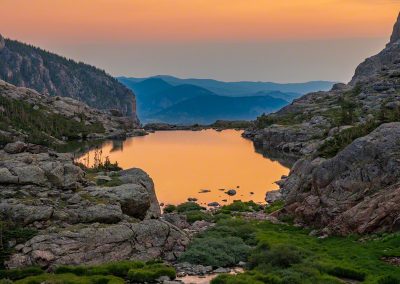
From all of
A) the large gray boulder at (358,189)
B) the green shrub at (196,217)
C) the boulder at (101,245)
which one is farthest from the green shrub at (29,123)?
the boulder at (101,245)

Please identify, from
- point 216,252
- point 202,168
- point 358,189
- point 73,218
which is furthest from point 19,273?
point 202,168

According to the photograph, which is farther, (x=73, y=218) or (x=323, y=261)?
(x=73, y=218)

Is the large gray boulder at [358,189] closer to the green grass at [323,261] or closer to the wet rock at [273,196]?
the green grass at [323,261]

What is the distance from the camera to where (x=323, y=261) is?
3312 centimetres

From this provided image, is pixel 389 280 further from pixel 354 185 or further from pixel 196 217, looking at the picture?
pixel 196 217

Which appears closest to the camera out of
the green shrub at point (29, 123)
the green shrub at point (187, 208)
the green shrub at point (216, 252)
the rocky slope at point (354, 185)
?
the green shrub at point (216, 252)

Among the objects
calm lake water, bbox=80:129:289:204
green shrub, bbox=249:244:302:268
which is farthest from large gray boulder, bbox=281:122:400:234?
calm lake water, bbox=80:129:289:204

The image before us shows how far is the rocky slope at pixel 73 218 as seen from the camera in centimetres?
3381

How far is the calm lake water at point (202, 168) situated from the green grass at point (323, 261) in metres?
36.2

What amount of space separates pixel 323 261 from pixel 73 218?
20.0 m

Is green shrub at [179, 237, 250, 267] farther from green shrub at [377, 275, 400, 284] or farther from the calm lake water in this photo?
the calm lake water

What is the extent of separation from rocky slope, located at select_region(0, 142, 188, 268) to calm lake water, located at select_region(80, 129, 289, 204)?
2946 centimetres

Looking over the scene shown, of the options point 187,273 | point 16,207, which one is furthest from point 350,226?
point 16,207

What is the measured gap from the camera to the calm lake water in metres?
81.6
